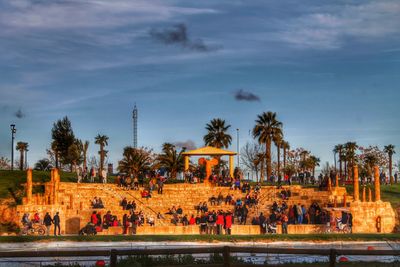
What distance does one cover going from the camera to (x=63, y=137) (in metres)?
70.9

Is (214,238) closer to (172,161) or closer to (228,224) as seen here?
(228,224)

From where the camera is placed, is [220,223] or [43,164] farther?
[43,164]

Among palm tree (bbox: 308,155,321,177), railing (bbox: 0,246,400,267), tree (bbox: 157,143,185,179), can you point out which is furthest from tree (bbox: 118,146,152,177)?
railing (bbox: 0,246,400,267)

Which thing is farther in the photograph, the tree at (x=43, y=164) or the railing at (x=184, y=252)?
the tree at (x=43, y=164)

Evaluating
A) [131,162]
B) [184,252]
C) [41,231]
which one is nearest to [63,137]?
[131,162]

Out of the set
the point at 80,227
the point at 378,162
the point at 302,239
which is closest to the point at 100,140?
the point at 378,162

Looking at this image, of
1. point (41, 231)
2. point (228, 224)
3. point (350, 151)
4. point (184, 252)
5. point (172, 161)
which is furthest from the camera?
point (350, 151)

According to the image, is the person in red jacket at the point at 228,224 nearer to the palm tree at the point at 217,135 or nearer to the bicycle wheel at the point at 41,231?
the bicycle wheel at the point at 41,231

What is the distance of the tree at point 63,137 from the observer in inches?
2790

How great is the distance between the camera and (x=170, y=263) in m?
18.2

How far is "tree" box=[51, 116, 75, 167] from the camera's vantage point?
70875mm

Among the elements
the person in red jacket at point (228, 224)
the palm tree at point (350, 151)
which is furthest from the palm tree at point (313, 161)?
the person in red jacket at point (228, 224)

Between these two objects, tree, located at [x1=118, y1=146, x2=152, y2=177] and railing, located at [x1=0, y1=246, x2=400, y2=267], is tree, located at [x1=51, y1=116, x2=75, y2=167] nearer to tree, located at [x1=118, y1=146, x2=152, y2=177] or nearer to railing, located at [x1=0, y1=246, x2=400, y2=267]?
tree, located at [x1=118, y1=146, x2=152, y2=177]

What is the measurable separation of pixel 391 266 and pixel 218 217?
21.8 meters
